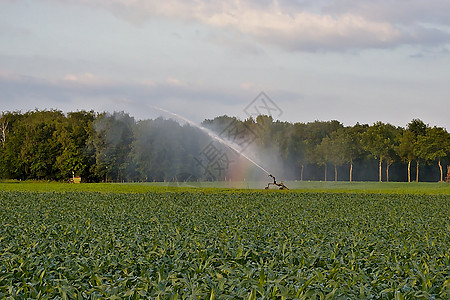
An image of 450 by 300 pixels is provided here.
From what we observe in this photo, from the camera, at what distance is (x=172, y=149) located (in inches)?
3297

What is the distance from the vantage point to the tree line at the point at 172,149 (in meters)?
85.1

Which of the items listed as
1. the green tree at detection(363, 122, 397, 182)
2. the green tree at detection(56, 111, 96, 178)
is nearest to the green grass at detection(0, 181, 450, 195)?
the green tree at detection(56, 111, 96, 178)

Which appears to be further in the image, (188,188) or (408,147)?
(408,147)

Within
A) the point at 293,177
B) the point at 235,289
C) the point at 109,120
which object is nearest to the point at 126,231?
the point at 235,289

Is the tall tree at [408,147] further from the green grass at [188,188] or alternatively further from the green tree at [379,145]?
the green grass at [188,188]

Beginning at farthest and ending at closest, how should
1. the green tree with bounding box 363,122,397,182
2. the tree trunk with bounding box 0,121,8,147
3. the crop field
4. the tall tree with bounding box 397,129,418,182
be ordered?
the tree trunk with bounding box 0,121,8,147 < the green tree with bounding box 363,122,397,182 < the tall tree with bounding box 397,129,418,182 < the crop field

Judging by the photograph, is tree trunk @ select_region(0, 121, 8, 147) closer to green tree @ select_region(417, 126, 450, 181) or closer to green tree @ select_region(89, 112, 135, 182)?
green tree @ select_region(89, 112, 135, 182)

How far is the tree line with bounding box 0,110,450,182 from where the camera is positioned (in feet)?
279

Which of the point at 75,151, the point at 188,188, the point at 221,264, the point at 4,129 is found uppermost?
the point at 4,129

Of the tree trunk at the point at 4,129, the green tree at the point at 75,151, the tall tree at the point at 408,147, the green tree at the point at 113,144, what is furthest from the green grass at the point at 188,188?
the tree trunk at the point at 4,129

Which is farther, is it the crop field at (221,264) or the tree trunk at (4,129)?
the tree trunk at (4,129)

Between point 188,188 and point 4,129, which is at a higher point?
point 4,129

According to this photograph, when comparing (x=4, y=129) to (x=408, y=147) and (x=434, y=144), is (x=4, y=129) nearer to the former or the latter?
(x=408, y=147)

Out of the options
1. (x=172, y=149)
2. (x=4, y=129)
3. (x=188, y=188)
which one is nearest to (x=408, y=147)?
(x=172, y=149)
